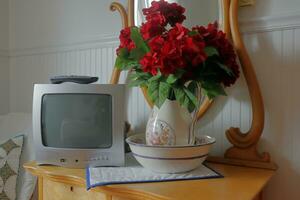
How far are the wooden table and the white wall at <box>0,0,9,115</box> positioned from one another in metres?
1.07

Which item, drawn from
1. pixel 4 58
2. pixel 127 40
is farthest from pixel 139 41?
pixel 4 58

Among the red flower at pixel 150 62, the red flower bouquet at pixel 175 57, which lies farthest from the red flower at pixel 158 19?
the red flower at pixel 150 62

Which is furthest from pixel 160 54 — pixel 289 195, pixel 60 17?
pixel 60 17

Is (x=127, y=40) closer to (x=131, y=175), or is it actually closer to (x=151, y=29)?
(x=151, y=29)

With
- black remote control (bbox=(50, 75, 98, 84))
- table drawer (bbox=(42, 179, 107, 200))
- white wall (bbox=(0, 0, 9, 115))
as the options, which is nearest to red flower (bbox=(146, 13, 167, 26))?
black remote control (bbox=(50, 75, 98, 84))

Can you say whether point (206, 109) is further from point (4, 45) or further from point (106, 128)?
point (4, 45)

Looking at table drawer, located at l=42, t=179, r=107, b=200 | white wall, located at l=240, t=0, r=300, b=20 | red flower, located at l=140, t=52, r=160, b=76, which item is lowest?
table drawer, located at l=42, t=179, r=107, b=200

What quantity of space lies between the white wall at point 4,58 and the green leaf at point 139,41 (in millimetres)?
1438

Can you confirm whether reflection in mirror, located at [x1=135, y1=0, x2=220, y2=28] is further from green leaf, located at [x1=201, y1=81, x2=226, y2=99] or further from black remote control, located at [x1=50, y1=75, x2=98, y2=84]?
black remote control, located at [x1=50, y1=75, x2=98, y2=84]

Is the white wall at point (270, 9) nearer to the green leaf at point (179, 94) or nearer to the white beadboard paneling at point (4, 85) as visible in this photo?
the green leaf at point (179, 94)

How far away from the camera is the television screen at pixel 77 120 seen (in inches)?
41.5

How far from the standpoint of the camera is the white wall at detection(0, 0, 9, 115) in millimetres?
1964

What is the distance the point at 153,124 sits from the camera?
95 cm

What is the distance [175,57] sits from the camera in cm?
80
